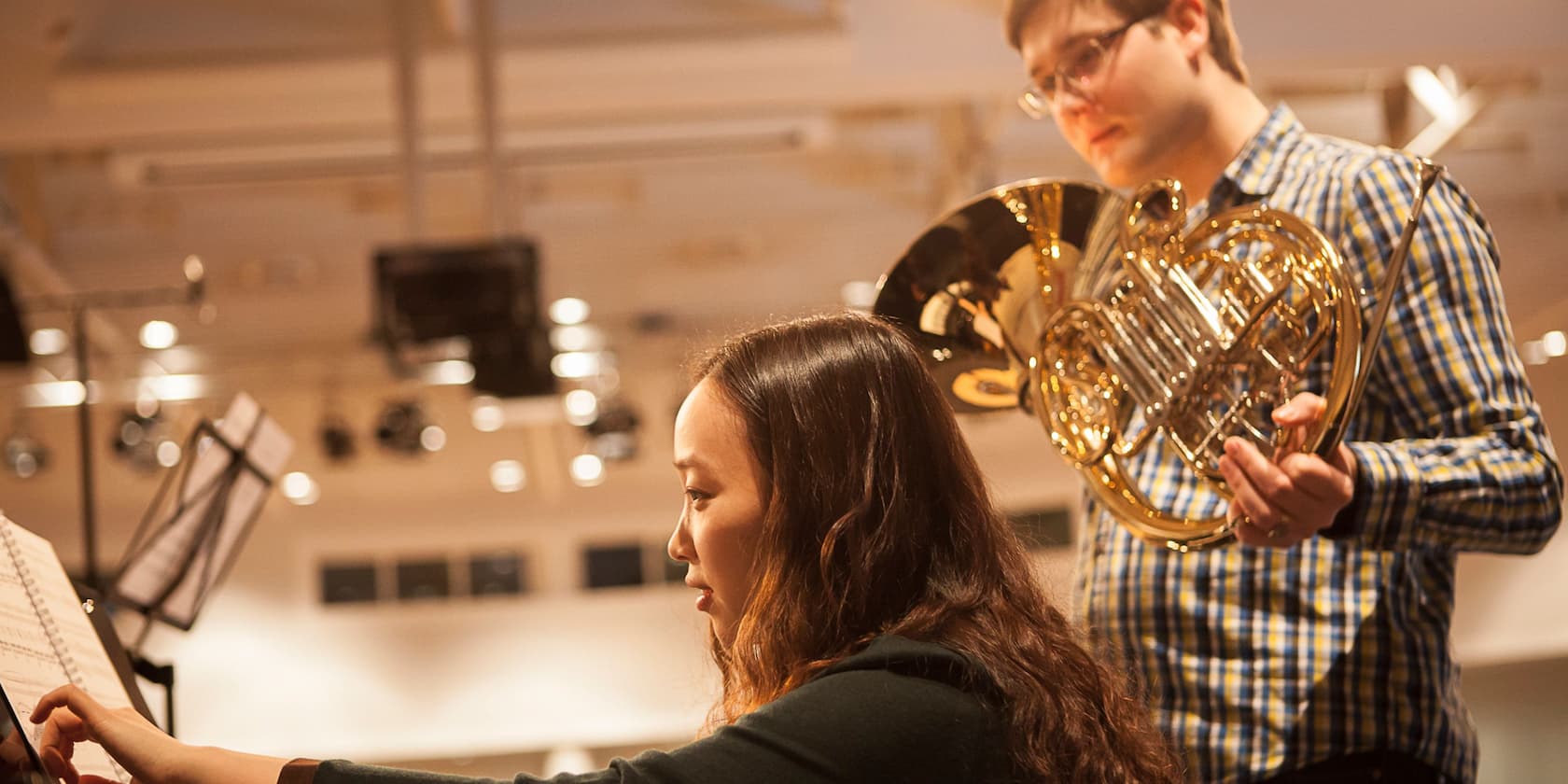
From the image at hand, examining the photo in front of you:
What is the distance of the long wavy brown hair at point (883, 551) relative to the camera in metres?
1.36

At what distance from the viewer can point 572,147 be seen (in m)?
6.68

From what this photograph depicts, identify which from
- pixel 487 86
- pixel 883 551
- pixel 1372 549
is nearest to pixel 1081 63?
pixel 1372 549

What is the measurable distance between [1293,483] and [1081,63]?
673 mm

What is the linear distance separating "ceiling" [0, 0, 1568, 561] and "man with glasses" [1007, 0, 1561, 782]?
518 mm

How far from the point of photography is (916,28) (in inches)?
196

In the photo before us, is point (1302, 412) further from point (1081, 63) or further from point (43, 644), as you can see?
point (43, 644)

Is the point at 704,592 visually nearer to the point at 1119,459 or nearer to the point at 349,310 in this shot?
the point at 1119,459

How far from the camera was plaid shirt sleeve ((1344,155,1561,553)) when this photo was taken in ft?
5.13

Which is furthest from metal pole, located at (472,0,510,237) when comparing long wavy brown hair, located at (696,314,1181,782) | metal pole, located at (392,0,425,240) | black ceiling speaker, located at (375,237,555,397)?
long wavy brown hair, located at (696,314,1181,782)

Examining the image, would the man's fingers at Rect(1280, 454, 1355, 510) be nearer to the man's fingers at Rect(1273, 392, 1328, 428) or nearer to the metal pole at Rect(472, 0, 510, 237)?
the man's fingers at Rect(1273, 392, 1328, 428)

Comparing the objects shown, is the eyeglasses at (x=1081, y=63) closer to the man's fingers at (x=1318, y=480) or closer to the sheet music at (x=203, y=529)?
the man's fingers at (x=1318, y=480)

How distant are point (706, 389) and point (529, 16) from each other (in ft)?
13.6

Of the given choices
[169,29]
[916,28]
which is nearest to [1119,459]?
[916,28]

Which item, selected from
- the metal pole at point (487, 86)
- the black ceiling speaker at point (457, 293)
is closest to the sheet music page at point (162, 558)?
the black ceiling speaker at point (457, 293)
